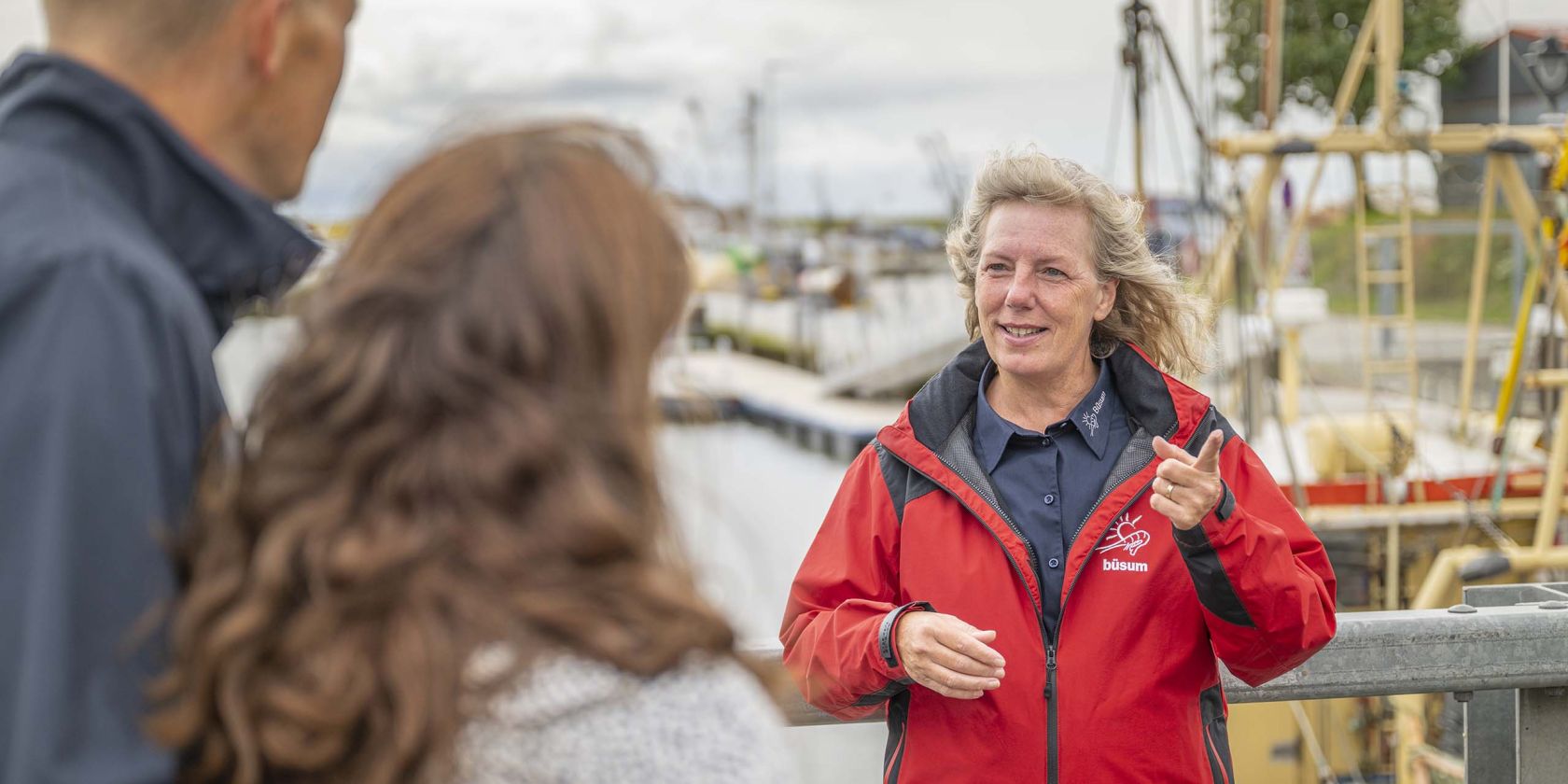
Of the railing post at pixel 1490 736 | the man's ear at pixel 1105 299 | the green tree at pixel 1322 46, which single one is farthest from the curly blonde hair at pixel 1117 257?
the green tree at pixel 1322 46

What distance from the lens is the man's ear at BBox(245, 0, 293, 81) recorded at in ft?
4.22

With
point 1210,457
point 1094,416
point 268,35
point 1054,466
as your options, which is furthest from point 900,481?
point 268,35

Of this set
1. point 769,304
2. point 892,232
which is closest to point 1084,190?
point 769,304

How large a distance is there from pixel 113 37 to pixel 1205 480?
173 cm

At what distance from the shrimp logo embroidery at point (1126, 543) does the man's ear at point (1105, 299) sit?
55 cm

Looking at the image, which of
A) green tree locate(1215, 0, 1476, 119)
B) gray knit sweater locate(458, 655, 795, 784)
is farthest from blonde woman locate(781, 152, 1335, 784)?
green tree locate(1215, 0, 1476, 119)

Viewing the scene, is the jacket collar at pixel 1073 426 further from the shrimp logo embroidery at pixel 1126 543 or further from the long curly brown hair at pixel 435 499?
the long curly brown hair at pixel 435 499

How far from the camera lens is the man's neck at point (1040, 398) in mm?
2865

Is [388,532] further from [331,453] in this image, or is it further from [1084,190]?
[1084,190]

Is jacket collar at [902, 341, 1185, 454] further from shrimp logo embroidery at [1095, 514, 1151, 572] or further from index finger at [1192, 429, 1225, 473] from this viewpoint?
index finger at [1192, 429, 1225, 473]

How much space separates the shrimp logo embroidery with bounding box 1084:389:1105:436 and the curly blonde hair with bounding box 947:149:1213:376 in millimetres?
156

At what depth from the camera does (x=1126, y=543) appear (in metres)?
2.60

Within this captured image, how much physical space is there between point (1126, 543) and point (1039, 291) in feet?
1.91

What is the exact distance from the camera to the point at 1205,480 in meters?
2.36
